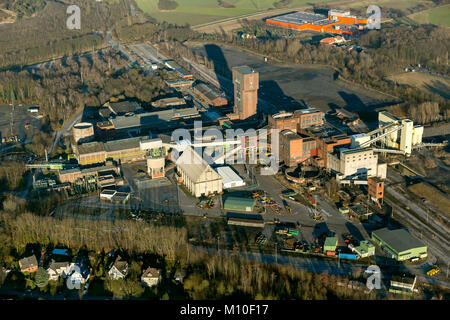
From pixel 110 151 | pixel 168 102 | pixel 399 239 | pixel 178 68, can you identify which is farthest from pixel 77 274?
pixel 178 68

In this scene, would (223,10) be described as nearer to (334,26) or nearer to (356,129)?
(334,26)

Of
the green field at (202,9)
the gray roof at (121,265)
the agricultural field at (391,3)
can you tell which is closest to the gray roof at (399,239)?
the gray roof at (121,265)

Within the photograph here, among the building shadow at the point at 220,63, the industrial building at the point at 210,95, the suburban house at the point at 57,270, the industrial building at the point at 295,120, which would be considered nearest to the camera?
the suburban house at the point at 57,270

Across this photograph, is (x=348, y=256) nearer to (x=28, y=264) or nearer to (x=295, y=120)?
(x=295, y=120)

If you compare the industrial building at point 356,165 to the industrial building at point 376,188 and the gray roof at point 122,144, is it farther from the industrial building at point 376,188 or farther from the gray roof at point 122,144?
the gray roof at point 122,144

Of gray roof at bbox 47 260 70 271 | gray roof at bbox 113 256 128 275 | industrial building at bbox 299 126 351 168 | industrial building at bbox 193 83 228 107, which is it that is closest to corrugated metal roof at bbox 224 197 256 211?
industrial building at bbox 299 126 351 168

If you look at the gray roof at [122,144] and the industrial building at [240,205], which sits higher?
the gray roof at [122,144]

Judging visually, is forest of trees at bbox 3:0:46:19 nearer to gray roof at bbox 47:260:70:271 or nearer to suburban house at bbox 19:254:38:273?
suburban house at bbox 19:254:38:273
